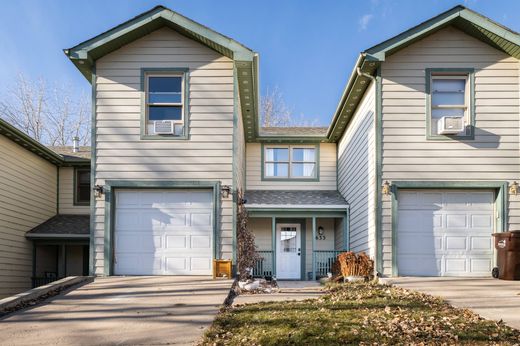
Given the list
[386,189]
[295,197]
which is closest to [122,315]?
[386,189]

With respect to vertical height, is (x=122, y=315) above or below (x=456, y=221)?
below

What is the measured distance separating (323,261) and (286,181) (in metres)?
3.12

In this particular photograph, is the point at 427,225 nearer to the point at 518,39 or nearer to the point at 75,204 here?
the point at 518,39

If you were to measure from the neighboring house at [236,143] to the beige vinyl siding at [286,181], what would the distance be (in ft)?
18.3

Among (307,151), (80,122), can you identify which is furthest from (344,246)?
(80,122)

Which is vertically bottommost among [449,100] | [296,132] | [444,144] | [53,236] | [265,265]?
[265,265]

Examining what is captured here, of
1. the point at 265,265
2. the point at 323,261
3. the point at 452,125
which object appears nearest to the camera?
the point at 452,125

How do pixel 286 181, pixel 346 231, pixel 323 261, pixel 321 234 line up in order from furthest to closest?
pixel 286 181 < pixel 321 234 < pixel 323 261 < pixel 346 231

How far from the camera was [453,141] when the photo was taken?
34.0 feet

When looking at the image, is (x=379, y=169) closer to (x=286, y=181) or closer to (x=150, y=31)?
(x=150, y=31)

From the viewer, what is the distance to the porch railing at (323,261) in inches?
587

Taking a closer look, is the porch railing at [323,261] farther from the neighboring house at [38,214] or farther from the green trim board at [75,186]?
the green trim board at [75,186]

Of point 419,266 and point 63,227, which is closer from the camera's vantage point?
point 419,266

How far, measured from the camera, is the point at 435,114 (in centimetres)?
1060
